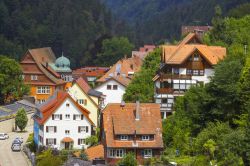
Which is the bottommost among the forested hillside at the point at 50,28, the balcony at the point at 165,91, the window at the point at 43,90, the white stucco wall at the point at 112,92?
the balcony at the point at 165,91

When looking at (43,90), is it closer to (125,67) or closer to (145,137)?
(125,67)

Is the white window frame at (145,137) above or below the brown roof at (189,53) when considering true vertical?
below

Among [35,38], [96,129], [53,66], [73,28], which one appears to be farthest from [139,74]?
[73,28]

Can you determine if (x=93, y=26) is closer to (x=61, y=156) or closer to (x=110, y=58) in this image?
(x=110, y=58)

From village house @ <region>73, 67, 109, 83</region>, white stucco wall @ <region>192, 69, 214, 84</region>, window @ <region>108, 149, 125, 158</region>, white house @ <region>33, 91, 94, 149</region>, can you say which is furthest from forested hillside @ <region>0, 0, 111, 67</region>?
window @ <region>108, 149, 125, 158</region>

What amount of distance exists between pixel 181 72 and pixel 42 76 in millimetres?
42224

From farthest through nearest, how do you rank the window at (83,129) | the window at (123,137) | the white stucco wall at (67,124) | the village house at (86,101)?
the village house at (86,101)
the window at (83,129)
the white stucco wall at (67,124)
the window at (123,137)

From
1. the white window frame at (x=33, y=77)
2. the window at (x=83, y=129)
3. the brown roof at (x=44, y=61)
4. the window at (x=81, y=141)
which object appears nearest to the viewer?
the window at (x=81, y=141)

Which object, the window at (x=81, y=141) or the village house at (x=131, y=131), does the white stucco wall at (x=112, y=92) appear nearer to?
the window at (x=81, y=141)

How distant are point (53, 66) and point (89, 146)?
47.3 meters

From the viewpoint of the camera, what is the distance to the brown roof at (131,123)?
6309 centimetres

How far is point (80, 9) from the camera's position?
180250mm

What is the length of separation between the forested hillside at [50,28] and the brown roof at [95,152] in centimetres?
7924

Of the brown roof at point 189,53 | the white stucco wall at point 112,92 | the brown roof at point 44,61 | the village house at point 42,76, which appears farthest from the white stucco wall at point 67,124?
the brown roof at point 44,61
